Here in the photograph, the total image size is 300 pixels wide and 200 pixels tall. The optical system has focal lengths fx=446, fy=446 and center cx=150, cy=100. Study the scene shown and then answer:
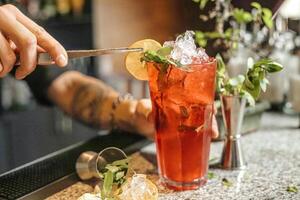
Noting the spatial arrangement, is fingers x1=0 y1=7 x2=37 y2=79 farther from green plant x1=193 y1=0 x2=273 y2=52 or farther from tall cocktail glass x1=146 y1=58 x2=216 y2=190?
green plant x1=193 y1=0 x2=273 y2=52

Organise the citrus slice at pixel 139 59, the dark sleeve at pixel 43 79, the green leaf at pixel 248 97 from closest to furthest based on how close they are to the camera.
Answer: the citrus slice at pixel 139 59 < the green leaf at pixel 248 97 < the dark sleeve at pixel 43 79

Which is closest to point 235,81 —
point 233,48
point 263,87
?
point 263,87

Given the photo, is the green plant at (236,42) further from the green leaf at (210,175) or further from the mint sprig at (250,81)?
the green leaf at (210,175)

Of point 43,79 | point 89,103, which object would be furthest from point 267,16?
point 43,79

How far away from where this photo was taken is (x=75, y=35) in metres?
3.01

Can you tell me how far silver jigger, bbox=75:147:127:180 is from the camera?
2.83ft

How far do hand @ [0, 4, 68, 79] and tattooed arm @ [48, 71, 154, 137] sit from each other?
372 mm

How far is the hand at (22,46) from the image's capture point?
0.78m

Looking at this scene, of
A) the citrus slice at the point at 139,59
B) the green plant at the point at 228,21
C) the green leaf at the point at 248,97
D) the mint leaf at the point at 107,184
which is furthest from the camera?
the green plant at the point at 228,21

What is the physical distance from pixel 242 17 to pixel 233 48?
0.26ft

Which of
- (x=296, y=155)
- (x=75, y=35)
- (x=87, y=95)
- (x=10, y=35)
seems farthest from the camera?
(x=75, y=35)

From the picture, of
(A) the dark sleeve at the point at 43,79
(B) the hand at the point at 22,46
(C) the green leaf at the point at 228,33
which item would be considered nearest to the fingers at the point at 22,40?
(B) the hand at the point at 22,46

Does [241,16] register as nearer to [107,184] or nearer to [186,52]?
[186,52]

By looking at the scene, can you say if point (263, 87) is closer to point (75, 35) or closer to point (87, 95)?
point (87, 95)
